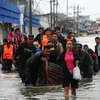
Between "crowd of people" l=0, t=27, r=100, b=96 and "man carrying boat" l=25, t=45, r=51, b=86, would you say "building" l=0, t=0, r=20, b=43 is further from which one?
"man carrying boat" l=25, t=45, r=51, b=86

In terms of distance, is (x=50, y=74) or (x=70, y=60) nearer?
(x=70, y=60)

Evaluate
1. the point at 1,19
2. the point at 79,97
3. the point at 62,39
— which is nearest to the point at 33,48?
the point at 62,39

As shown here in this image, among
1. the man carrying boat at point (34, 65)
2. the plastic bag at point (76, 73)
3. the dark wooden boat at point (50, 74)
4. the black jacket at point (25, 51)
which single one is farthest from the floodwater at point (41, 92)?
the black jacket at point (25, 51)

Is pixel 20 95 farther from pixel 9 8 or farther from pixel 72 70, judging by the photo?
pixel 9 8

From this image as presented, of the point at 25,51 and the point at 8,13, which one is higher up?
the point at 8,13

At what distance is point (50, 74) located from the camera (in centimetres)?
1288

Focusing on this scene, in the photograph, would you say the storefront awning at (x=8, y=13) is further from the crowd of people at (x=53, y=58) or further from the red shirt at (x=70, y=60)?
the red shirt at (x=70, y=60)

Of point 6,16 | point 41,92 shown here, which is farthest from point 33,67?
point 6,16

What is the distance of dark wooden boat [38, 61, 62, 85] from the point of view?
41.8 feet

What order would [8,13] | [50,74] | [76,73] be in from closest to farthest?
[76,73] < [50,74] < [8,13]

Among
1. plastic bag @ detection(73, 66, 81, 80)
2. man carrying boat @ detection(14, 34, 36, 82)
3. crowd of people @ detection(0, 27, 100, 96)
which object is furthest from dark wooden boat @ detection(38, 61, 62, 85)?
plastic bag @ detection(73, 66, 81, 80)

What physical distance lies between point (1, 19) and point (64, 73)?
21.1 m

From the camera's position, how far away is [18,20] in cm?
4022

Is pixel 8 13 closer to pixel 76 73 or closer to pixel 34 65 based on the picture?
pixel 34 65
